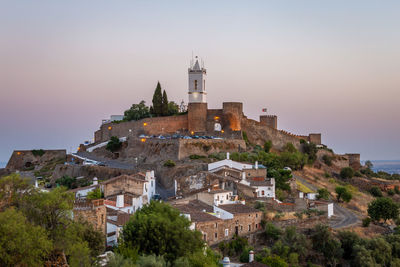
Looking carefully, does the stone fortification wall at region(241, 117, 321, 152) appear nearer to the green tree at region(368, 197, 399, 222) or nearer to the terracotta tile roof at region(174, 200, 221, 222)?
the green tree at region(368, 197, 399, 222)

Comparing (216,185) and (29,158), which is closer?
(216,185)

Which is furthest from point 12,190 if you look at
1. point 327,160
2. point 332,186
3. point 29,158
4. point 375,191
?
point 327,160

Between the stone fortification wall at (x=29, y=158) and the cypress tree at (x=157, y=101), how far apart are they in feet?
44.8

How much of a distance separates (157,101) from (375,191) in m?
26.9

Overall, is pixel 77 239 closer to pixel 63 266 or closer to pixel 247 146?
pixel 63 266

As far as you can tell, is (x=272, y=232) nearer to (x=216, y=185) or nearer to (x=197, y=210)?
(x=197, y=210)

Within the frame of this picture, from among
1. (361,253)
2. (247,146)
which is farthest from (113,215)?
(247,146)

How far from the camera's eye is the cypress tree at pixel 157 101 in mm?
62375

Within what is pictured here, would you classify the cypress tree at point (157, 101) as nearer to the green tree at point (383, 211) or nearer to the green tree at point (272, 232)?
the green tree at point (383, 211)

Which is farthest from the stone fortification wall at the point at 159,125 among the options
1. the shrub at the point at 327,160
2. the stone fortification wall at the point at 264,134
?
the shrub at the point at 327,160

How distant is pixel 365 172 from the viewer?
68375 millimetres

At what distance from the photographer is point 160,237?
21359 mm

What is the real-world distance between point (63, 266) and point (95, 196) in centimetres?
1722

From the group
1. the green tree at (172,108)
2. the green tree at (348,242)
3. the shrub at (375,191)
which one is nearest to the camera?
the green tree at (348,242)
